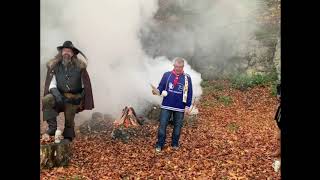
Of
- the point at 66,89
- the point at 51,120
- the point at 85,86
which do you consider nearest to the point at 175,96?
the point at 85,86

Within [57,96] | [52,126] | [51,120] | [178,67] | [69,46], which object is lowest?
[52,126]

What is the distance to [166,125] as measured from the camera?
8492 millimetres

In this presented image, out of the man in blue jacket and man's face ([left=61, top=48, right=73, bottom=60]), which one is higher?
man's face ([left=61, top=48, right=73, bottom=60])

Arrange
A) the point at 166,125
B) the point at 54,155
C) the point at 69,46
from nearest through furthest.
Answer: the point at 54,155, the point at 69,46, the point at 166,125

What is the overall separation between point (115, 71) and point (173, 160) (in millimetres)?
2017

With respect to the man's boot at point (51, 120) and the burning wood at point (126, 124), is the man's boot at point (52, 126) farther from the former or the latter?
the burning wood at point (126, 124)

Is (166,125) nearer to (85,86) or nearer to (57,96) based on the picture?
(85,86)

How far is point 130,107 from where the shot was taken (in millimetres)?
8562

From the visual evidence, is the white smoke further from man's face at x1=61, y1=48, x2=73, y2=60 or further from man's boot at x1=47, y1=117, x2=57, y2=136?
man's boot at x1=47, y1=117, x2=57, y2=136

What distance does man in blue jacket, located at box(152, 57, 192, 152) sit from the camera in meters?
8.44

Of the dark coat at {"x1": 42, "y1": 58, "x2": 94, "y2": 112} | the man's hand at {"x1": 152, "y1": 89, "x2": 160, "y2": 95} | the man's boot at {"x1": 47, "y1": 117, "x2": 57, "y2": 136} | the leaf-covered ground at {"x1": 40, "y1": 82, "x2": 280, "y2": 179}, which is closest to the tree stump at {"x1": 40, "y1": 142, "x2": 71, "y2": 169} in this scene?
the leaf-covered ground at {"x1": 40, "y1": 82, "x2": 280, "y2": 179}

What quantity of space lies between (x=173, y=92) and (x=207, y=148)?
1245mm

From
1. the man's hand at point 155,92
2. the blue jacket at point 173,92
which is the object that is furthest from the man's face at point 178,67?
the man's hand at point 155,92
